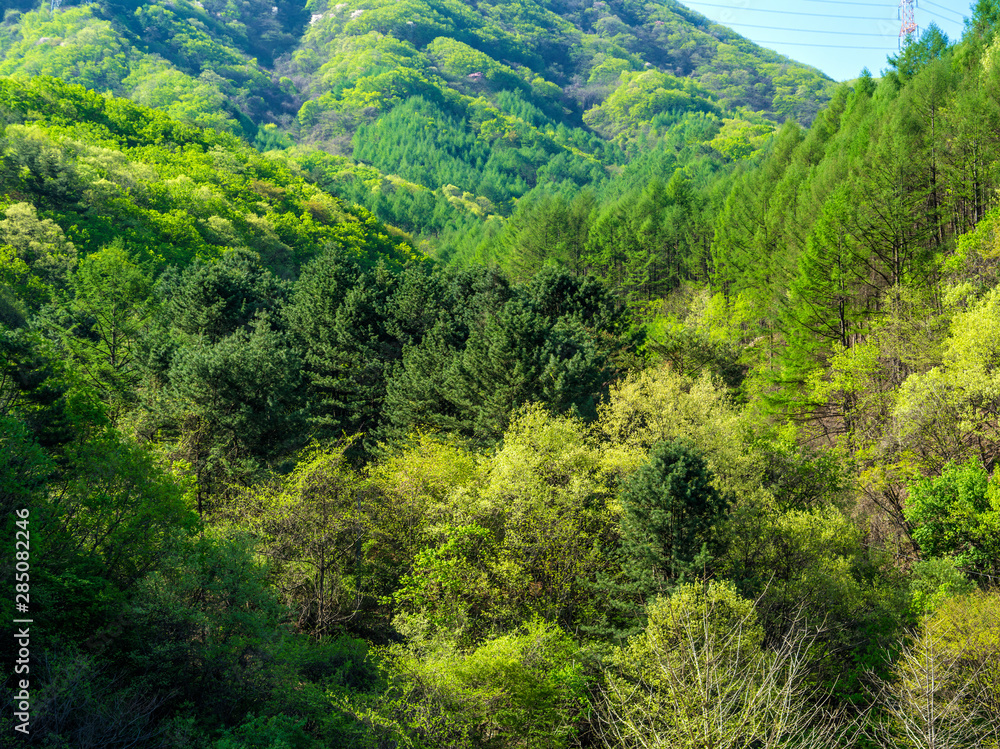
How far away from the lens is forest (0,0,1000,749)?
16.5 metres

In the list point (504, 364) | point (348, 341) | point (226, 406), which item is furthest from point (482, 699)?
point (348, 341)

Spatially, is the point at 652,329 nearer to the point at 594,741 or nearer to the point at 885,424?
the point at 885,424

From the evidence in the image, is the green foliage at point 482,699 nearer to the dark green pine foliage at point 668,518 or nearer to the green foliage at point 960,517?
the dark green pine foliage at point 668,518

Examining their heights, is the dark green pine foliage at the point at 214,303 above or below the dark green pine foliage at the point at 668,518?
below

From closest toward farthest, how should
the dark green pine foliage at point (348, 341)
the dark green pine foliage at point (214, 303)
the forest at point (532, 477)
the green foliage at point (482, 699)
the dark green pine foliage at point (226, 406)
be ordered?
1. the forest at point (532, 477)
2. the green foliage at point (482, 699)
3. the dark green pine foliage at point (226, 406)
4. the dark green pine foliage at point (348, 341)
5. the dark green pine foliage at point (214, 303)

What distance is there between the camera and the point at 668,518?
860 inches

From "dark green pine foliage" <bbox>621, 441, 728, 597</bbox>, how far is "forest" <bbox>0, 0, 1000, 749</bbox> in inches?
4.9

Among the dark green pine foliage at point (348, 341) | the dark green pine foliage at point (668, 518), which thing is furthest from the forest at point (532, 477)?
the dark green pine foliage at point (348, 341)

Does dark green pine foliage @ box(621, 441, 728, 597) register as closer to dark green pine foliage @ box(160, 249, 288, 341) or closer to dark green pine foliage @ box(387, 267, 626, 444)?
dark green pine foliage @ box(387, 267, 626, 444)

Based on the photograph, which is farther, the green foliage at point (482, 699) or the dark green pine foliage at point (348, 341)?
the dark green pine foliage at point (348, 341)

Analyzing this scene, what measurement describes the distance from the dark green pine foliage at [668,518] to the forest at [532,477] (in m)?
0.12

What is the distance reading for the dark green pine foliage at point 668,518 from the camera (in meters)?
21.8

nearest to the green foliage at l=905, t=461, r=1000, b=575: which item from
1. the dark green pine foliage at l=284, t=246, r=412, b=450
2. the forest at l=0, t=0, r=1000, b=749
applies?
the forest at l=0, t=0, r=1000, b=749

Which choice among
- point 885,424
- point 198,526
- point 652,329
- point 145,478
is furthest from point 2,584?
point 652,329
